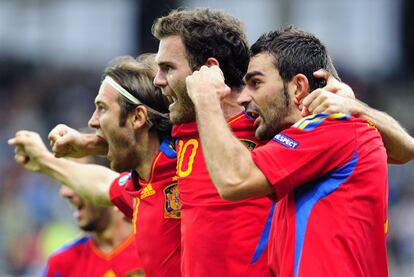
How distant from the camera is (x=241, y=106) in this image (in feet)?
16.1

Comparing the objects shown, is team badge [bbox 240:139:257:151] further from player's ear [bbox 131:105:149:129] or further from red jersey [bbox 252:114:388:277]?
player's ear [bbox 131:105:149:129]

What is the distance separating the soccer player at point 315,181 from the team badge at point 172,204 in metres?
0.96

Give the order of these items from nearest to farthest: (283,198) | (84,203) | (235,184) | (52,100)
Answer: (235,184) < (283,198) < (84,203) < (52,100)

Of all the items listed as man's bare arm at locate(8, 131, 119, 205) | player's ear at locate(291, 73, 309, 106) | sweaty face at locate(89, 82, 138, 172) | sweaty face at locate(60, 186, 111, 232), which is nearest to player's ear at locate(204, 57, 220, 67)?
player's ear at locate(291, 73, 309, 106)

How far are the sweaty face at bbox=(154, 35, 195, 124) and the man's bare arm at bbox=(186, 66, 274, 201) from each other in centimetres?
59

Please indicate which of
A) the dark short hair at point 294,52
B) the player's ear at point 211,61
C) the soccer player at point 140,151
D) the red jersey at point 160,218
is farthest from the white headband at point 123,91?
the dark short hair at point 294,52

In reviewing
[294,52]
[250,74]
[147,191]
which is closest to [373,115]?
[294,52]

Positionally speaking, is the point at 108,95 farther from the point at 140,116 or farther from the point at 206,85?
the point at 206,85

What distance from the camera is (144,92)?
559 cm

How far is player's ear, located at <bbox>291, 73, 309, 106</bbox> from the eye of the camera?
14.8 feet

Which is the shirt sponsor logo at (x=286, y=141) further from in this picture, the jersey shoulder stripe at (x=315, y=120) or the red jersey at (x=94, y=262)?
the red jersey at (x=94, y=262)

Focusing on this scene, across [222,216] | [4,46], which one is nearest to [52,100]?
[4,46]

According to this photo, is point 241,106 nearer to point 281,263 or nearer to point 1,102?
point 281,263

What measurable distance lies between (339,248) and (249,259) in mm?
682
